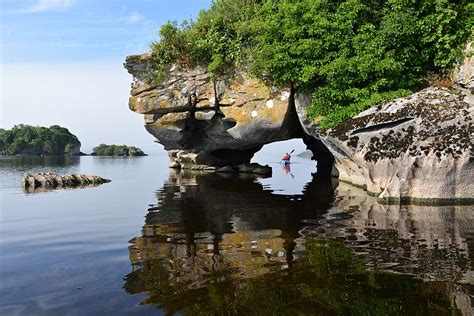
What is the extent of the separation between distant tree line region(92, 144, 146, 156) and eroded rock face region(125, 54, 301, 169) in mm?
124781

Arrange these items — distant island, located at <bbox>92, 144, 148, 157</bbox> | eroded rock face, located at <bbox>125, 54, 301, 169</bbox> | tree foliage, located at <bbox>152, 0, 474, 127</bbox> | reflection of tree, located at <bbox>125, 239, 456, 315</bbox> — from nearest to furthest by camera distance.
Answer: reflection of tree, located at <bbox>125, 239, 456, 315</bbox> < tree foliage, located at <bbox>152, 0, 474, 127</bbox> < eroded rock face, located at <bbox>125, 54, 301, 169</bbox> < distant island, located at <bbox>92, 144, 148, 157</bbox>

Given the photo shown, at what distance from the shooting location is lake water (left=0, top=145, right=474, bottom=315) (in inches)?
202

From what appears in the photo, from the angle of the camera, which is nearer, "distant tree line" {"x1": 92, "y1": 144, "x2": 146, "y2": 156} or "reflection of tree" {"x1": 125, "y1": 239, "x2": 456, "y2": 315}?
"reflection of tree" {"x1": 125, "y1": 239, "x2": 456, "y2": 315}

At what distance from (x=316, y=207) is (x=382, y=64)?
8.26 metres

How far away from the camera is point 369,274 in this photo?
6031 mm

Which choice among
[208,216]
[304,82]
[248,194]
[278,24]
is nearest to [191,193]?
[248,194]

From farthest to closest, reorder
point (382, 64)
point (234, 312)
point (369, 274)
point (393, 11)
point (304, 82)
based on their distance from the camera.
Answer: point (304, 82) < point (393, 11) < point (382, 64) < point (369, 274) < point (234, 312)

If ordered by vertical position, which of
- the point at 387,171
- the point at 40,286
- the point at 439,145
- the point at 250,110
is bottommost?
the point at 40,286

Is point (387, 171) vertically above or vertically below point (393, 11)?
below

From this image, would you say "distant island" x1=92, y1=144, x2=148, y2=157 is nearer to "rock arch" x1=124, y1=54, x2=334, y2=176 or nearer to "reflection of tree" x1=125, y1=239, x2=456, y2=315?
"rock arch" x1=124, y1=54, x2=334, y2=176

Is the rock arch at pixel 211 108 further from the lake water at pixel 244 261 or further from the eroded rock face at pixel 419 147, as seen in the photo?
the lake water at pixel 244 261

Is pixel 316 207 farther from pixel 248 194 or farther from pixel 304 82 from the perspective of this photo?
pixel 304 82

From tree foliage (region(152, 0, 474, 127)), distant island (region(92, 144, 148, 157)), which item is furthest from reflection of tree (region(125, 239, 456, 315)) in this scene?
distant island (region(92, 144, 148, 157))

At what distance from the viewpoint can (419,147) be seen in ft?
44.5
